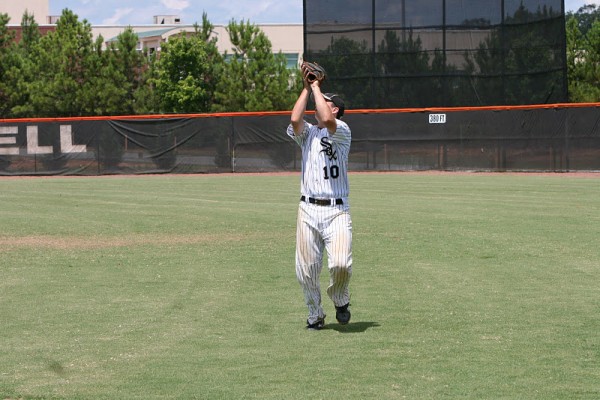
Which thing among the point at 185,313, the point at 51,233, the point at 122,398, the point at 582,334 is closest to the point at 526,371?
the point at 582,334

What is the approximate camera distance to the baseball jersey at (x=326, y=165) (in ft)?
25.5

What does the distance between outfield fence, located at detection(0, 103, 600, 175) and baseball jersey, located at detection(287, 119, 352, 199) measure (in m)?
22.6

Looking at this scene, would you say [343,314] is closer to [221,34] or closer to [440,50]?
[440,50]

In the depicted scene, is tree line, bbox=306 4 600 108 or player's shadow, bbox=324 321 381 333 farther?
tree line, bbox=306 4 600 108

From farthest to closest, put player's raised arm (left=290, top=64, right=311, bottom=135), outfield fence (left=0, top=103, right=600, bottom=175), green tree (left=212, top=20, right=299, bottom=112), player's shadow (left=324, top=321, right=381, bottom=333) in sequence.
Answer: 1. green tree (left=212, top=20, right=299, bottom=112)
2. outfield fence (left=0, top=103, right=600, bottom=175)
3. player's shadow (left=324, top=321, right=381, bottom=333)
4. player's raised arm (left=290, top=64, right=311, bottom=135)

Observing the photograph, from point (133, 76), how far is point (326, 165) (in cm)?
3996

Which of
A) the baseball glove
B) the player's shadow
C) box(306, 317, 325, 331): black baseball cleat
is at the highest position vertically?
the baseball glove

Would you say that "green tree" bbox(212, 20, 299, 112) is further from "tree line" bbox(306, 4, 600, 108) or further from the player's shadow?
the player's shadow

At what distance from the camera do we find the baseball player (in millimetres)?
7727

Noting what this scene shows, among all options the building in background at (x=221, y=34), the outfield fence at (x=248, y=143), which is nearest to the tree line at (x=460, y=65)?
the outfield fence at (x=248, y=143)

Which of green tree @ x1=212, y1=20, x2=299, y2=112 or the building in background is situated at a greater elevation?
the building in background

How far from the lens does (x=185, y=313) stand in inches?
343

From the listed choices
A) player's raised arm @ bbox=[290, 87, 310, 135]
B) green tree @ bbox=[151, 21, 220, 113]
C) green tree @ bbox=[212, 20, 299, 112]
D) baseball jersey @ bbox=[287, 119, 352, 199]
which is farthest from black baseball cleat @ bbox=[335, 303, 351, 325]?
green tree @ bbox=[151, 21, 220, 113]

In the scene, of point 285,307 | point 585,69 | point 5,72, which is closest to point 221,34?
point 5,72
